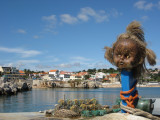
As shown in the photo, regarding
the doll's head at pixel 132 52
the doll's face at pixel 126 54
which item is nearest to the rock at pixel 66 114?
the doll's head at pixel 132 52

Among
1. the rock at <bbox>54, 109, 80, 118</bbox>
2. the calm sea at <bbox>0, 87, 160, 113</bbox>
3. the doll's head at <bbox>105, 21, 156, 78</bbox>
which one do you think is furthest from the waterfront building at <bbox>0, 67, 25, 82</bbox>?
the doll's head at <bbox>105, 21, 156, 78</bbox>

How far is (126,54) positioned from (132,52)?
0.20 meters

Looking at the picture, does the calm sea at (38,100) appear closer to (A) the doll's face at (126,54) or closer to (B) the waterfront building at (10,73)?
(A) the doll's face at (126,54)

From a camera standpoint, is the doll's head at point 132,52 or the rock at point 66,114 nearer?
the doll's head at point 132,52

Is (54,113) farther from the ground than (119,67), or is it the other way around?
(119,67)

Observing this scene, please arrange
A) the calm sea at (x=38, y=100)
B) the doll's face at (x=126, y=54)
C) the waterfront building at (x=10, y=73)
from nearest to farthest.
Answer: the doll's face at (x=126, y=54) < the calm sea at (x=38, y=100) < the waterfront building at (x=10, y=73)

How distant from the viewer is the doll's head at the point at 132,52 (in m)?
6.12

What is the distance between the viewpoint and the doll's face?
6102mm

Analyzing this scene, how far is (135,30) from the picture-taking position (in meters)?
6.58

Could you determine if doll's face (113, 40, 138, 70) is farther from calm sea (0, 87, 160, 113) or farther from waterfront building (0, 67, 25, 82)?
waterfront building (0, 67, 25, 82)

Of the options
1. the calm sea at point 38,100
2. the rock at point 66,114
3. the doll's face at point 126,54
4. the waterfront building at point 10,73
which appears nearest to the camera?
the doll's face at point 126,54

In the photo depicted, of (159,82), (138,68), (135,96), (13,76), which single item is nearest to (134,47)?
(138,68)

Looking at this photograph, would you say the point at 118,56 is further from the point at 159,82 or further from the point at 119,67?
the point at 159,82

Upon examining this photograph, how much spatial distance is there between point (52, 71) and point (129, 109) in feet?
421
